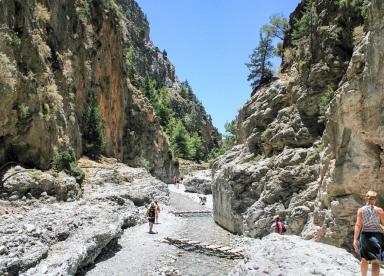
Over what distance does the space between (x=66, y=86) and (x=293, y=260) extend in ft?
113

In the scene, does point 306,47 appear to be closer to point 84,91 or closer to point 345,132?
point 345,132

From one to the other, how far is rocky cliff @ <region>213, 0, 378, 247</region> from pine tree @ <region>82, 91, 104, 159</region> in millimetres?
18634

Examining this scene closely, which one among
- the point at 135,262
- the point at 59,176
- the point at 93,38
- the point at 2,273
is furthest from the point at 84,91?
the point at 2,273

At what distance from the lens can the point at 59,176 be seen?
29.3 meters

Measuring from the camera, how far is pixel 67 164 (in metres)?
32.2

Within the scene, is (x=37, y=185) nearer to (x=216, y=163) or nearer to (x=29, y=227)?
(x=29, y=227)

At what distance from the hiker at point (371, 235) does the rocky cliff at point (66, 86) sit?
22209 mm

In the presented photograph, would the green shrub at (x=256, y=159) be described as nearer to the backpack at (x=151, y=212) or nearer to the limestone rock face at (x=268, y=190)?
the limestone rock face at (x=268, y=190)

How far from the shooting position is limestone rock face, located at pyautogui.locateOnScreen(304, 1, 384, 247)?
16.0 meters

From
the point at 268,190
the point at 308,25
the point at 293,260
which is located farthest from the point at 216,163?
the point at 293,260

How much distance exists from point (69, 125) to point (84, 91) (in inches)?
409

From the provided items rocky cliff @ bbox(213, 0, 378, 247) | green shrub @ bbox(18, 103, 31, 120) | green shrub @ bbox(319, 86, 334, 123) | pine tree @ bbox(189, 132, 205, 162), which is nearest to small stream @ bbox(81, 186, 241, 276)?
rocky cliff @ bbox(213, 0, 378, 247)

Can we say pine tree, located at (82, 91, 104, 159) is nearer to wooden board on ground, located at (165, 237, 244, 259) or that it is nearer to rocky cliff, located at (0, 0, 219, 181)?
rocky cliff, located at (0, 0, 219, 181)

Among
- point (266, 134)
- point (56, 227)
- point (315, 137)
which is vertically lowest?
point (56, 227)
